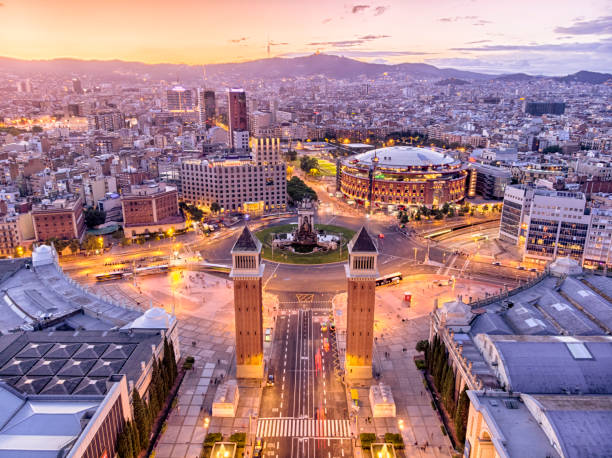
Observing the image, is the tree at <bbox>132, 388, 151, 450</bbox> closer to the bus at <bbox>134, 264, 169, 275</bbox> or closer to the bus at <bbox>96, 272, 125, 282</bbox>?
the bus at <bbox>96, 272, 125, 282</bbox>

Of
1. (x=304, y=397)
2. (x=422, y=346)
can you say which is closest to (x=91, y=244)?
(x=304, y=397)

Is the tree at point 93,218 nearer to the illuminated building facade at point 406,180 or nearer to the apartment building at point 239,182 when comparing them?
the apartment building at point 239,182

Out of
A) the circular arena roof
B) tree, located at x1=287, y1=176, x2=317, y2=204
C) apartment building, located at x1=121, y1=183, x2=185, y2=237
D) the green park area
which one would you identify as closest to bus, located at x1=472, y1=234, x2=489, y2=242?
the green park area

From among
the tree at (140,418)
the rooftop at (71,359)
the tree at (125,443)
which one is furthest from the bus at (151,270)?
the tree at (125,443)

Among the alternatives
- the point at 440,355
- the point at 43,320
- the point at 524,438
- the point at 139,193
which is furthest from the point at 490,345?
the point at 139,193

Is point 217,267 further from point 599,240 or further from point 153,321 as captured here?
point 599,240
